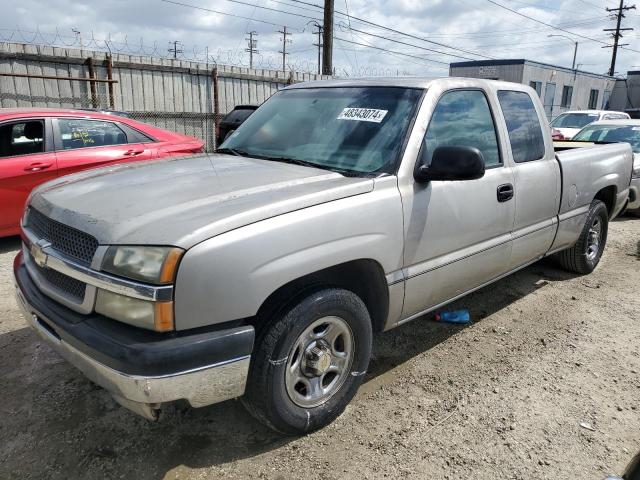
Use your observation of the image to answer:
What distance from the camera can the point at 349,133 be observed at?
10.4 feet

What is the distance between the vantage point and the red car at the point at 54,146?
551cm

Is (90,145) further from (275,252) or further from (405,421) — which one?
(405,421)

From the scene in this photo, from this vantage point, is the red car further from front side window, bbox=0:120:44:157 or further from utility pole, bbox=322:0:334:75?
utility pole, bbox=322:0:334:75

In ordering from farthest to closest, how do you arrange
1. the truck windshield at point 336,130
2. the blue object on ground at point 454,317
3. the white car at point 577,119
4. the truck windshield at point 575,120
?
the truck windshield at point 575,120
the white car at point 577,119
the blue object on ground at point 454,317
the truck windshield at point 336,130

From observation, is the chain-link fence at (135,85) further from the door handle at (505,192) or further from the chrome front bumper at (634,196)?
the chrome front bumper at (634,196)

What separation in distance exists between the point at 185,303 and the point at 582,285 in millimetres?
4489

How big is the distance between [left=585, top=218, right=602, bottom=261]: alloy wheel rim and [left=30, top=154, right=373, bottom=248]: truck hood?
3588 millimetres

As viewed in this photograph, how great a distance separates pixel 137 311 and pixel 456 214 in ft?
6.59

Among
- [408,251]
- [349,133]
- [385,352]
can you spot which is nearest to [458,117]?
[349,133]

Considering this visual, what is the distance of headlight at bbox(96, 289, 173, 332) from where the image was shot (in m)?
2.06

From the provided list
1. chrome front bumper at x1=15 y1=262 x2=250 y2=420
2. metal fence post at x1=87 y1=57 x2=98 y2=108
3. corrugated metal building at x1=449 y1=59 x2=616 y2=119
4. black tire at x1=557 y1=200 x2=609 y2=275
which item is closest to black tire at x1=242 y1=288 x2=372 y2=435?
chrome front bumper at x1=15 y1=262 x2=250 y2=420

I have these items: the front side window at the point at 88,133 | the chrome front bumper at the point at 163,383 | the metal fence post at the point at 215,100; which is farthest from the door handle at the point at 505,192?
the metal fence post at the point at 215,100

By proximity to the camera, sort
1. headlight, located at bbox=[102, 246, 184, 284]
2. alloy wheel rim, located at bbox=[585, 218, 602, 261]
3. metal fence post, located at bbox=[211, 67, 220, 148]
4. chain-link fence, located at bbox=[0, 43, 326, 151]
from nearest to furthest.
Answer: headlight, located at bbox=[102, 246, 184, 284] < alloy wheel rim, located at bbox=[585, 218, 602, 261] < chain-link fence, located at bbox=[0, 43, 326, 151] < metal fence post, located at bbox=[211, 67, 220, 148]

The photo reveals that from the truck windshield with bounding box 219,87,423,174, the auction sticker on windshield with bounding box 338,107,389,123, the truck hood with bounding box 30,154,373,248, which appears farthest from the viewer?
the auction sticker on windshield with bounding box 338,107,389,123
